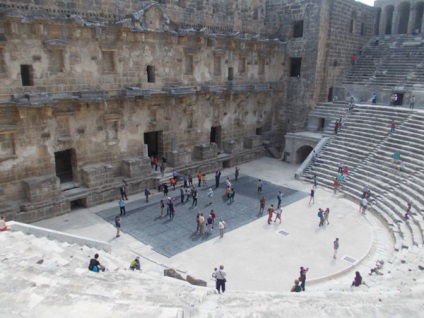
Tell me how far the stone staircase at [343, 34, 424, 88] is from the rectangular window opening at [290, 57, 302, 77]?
346 cm

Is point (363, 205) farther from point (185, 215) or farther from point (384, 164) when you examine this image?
point (185, 215)

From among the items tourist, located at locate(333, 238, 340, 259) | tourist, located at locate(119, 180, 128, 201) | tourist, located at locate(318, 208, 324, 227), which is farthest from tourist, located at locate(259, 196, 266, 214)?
tourist, located at locate(119, 180, 128, 201)

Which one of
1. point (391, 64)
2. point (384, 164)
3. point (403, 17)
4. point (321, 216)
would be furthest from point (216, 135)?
point (403, 17)

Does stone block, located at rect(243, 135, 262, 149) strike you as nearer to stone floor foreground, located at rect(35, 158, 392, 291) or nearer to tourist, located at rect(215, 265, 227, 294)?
stone floor foreground, located at rect(35, 158, 392, 291)

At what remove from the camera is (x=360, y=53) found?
27109 millimetres

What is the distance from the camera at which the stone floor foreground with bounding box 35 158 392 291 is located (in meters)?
11.6

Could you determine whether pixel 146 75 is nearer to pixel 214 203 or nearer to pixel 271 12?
pixel 214 203

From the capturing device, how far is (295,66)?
84.8 ft

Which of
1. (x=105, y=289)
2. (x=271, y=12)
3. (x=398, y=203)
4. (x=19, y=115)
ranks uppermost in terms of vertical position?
(x=271, y=12)

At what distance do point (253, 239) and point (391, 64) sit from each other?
18198mm

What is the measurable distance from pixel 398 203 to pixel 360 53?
51.5 ft

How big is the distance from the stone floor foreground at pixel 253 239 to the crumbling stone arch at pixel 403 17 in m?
17.0

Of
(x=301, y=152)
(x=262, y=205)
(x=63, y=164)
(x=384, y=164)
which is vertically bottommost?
(x=262, y=205)

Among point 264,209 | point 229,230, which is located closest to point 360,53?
point 264,209
